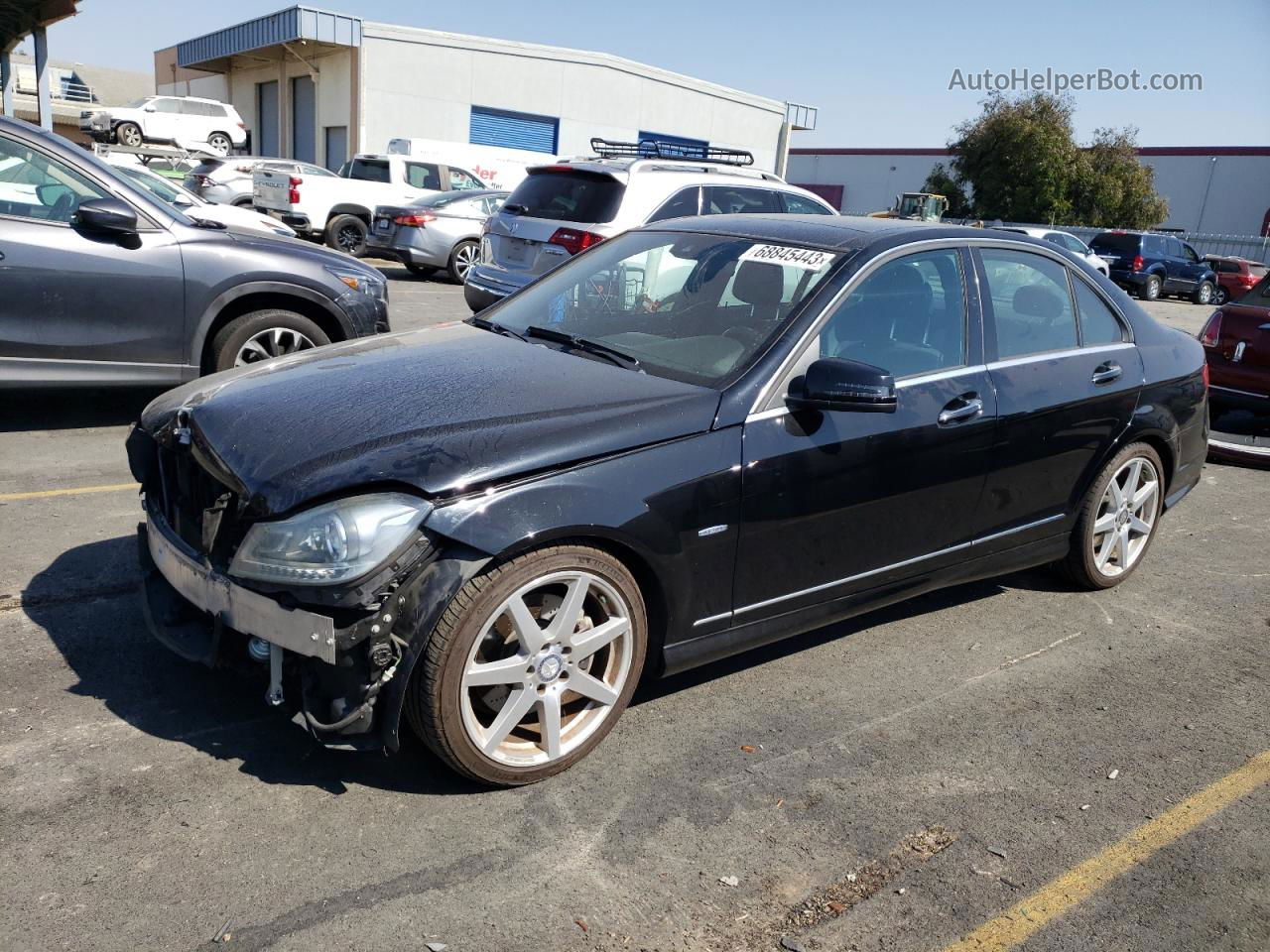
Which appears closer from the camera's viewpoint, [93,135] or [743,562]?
[743,562]

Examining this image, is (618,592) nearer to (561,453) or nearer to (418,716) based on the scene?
(561,453)

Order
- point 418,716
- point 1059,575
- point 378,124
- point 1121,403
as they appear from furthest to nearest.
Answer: point 378,124 → point 1059,575 → point 1121,403 → point 418,716

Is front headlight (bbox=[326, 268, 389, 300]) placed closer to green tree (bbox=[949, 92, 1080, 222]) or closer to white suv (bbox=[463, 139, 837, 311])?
white suv (bbox=[463, 139, 837, 311])

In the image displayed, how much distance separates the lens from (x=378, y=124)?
111 ft

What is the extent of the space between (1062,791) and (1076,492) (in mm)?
1716

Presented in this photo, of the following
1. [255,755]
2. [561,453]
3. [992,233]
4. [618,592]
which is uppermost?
[992,233]

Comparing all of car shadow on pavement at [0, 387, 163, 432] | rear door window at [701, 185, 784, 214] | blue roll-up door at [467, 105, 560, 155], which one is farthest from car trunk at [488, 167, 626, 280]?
blue roll-up door at [467, 105, 560, 155]

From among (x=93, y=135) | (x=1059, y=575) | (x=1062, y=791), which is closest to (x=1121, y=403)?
(x=1059, y=575)

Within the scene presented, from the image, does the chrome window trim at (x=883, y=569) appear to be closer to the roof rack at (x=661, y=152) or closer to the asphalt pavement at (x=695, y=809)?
the asphalt pavement at (x=695, y=809)

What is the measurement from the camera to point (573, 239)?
898 centimetres

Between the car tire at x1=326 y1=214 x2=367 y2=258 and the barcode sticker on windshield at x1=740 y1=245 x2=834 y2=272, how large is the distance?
15.7 meters

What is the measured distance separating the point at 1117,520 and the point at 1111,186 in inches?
1725

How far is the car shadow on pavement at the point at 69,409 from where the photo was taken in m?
6.58

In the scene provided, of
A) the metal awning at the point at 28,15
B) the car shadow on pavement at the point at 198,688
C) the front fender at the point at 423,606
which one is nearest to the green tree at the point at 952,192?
the metal awning at the point at 28,15
